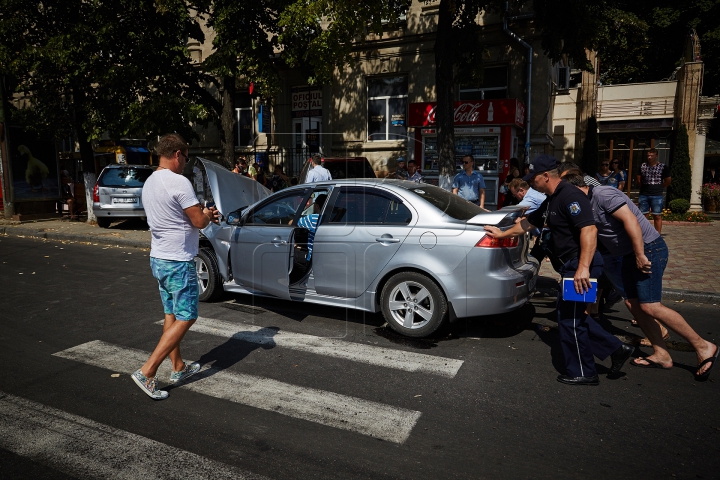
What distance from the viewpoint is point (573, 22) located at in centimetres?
1106

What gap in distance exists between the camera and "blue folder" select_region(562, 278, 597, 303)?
4.01 meters

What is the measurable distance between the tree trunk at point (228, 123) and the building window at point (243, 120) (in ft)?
20.9

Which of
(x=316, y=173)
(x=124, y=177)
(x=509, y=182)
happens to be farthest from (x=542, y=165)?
(x=124, y=177)

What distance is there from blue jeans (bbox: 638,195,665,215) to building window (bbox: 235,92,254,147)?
1500cm

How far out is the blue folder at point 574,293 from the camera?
4.01m

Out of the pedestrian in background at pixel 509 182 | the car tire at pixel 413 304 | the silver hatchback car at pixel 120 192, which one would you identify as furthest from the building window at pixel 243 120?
the car tire at pixel 413 304

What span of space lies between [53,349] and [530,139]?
47.6 ft

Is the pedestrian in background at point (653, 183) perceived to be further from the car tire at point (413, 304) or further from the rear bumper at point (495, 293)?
the car tire at point (413, 304)

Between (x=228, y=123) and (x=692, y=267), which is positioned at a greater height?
(x=228, y=123)

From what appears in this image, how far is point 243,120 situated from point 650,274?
18.9m

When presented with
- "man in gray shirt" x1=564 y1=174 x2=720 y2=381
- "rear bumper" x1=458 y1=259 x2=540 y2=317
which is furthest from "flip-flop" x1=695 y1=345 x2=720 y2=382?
"rear bumper" x1=458 y1=259 x2=540 y2=317

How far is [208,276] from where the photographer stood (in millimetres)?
6840

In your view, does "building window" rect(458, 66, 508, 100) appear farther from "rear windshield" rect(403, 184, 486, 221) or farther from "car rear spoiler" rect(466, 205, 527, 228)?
"car rear spoiler" rect(466, 205, 527, 228)

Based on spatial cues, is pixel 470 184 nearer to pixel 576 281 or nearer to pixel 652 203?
pixel 652 203
